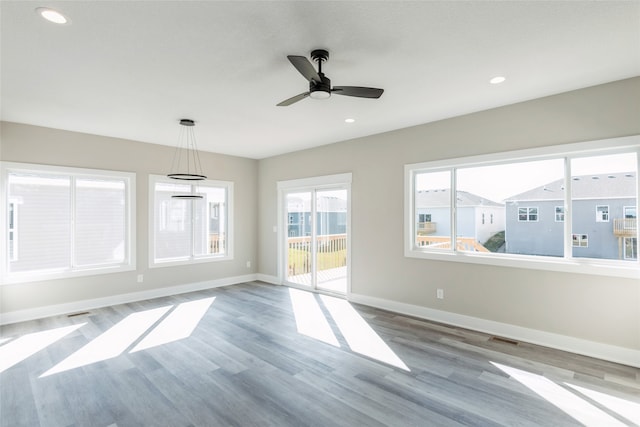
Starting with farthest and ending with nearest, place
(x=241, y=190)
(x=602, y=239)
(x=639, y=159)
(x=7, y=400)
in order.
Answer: (x=241, y=190) → (x=602, y=239) → (x=639, y=159) → (x=7, y=400)

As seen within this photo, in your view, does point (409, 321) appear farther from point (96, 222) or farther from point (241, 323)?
point (96, 222)

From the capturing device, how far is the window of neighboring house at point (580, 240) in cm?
345

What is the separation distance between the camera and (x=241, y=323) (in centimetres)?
435

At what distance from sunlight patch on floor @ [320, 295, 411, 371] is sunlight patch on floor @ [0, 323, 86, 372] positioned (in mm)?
3494

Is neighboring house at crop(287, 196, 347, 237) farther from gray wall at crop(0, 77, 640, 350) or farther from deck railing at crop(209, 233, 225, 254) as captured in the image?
deck railing at crop(209, 233, 225, 254)

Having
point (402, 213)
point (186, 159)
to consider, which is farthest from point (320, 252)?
point (186, 159)

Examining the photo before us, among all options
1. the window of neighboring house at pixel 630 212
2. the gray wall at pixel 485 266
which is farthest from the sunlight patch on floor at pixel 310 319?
the window of neighboring house at pixel 630 212

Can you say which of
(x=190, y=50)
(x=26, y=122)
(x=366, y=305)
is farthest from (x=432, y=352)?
(x=26, y=122)

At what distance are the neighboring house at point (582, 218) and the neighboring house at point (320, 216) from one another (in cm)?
271

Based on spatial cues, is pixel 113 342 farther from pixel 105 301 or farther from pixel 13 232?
pixel 13 232

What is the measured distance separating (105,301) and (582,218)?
270 inches

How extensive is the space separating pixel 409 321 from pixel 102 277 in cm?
496

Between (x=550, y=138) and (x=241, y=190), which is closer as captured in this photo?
(x=550, y=138)

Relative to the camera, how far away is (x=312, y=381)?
2.84m
